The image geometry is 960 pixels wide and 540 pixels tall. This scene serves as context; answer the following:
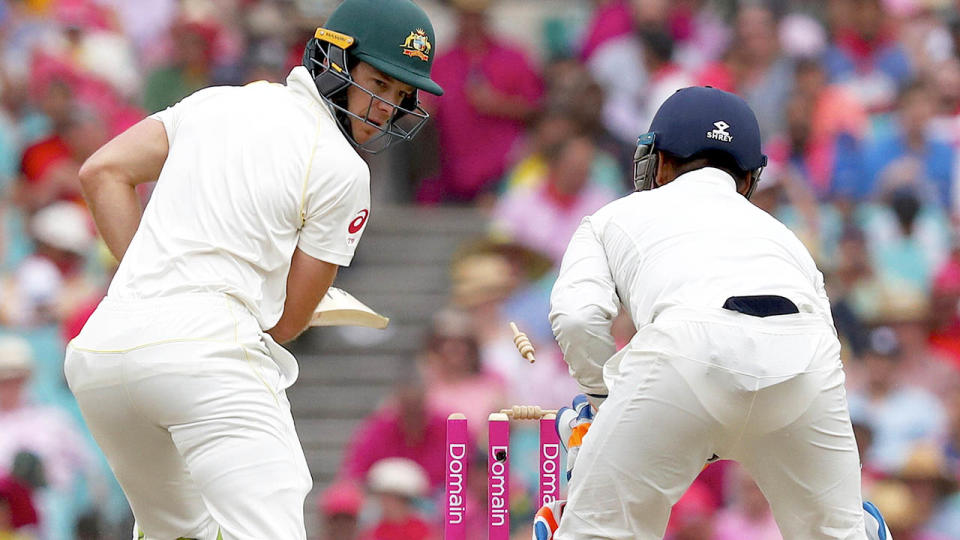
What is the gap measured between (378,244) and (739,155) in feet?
18.3

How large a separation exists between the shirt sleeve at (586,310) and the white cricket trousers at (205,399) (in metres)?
0.83

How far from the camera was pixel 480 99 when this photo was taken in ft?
32.8

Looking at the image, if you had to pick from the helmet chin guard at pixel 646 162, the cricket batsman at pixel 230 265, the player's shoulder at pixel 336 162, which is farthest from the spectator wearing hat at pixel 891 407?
the player's shoulder at pixel 336 162

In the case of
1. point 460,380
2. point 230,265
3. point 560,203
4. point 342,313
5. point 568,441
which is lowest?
point 460,380

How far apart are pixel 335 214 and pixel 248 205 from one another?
26cm

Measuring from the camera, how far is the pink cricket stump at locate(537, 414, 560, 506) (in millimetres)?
5324

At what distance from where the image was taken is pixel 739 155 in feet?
15.9

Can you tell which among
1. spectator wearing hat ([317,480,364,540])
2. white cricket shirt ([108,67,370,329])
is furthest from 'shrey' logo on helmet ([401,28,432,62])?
spectator wearing hat ([317,480,364,540])

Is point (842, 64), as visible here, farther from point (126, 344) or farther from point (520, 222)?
point (126, 344)

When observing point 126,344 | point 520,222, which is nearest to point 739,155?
point 126,344

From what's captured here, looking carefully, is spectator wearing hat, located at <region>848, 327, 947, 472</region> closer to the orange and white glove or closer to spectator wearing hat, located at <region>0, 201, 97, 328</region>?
the orange and white glove

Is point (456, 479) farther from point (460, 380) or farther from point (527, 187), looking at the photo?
point (527, 187)

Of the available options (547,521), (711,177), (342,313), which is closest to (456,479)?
(547,521)

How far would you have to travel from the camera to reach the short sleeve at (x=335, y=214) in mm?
4570
